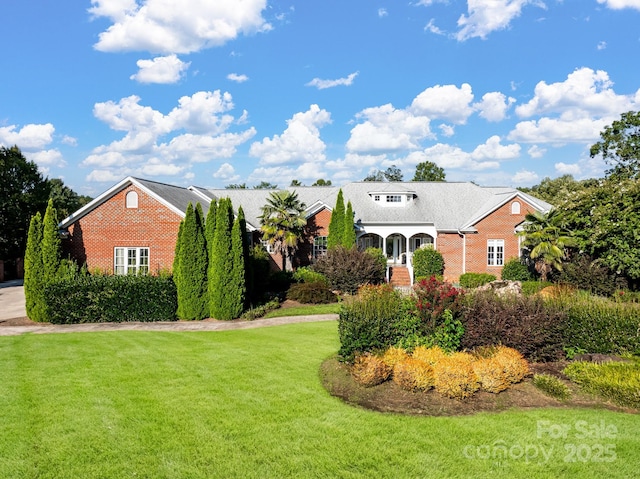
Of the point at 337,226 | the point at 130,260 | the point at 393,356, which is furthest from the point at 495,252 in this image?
the point at 130,260

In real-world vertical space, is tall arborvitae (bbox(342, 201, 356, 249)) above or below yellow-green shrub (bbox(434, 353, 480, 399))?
above

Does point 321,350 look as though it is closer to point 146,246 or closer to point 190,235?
A: point 190,235

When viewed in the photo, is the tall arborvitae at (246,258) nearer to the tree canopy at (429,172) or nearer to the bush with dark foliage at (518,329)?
the bush with dark foliage at (518,329)

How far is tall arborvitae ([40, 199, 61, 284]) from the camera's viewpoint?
56.3 feet

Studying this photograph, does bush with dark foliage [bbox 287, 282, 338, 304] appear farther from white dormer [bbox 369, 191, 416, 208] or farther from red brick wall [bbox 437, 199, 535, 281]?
white dormer [bbox 369, 191, 416, 208]

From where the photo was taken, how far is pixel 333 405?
7488mm

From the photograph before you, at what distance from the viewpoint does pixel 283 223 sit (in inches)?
983

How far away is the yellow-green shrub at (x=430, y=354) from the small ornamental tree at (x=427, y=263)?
1793 centimetres

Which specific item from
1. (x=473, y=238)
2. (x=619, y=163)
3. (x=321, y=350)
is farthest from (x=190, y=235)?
(x=619, y=163)

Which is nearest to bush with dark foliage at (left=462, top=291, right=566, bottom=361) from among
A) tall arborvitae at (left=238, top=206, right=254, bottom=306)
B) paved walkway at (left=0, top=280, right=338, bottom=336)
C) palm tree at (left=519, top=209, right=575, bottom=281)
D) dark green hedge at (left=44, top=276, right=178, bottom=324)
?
paved walkway at (left=0, top=280, right=338, bottom=336)

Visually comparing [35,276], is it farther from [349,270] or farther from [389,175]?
[389,175]

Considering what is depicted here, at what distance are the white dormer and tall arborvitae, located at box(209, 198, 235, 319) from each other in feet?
52.2

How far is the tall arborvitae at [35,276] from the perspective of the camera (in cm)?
1691

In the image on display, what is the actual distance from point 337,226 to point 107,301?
13.9m
